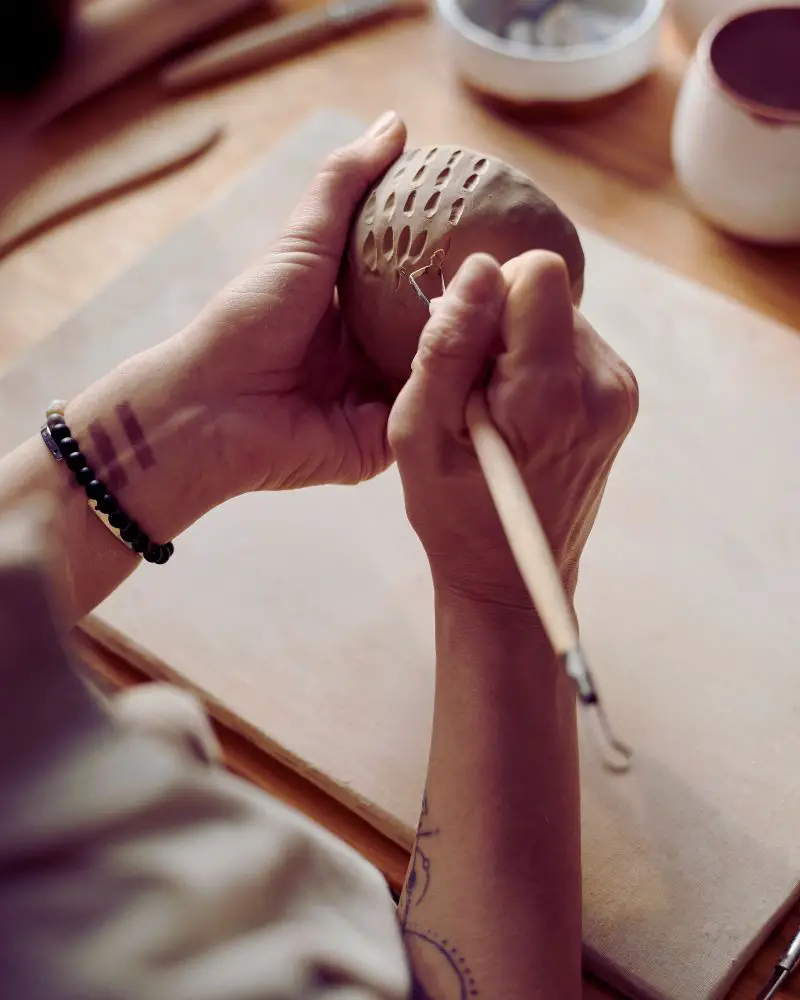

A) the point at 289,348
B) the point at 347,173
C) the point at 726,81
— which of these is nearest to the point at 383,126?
the point at 347,173

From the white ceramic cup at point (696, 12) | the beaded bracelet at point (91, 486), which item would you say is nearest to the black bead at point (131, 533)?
the beaded bracelet at point (91, 486)

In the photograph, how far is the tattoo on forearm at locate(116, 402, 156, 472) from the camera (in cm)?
86

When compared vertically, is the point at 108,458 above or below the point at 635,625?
above

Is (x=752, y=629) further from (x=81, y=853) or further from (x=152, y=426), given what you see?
(x=81, y=853)

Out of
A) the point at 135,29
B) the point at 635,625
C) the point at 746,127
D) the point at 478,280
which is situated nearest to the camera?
the point at 478,280

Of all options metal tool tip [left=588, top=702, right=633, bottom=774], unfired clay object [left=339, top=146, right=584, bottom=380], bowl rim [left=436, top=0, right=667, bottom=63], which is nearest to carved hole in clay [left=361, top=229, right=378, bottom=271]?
unfired clay object [left=339, top=146, right=584, bottom=380]

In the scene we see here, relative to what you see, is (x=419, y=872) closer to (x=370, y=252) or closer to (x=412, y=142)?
(x=370, y=252)

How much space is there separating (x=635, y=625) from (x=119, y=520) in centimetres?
43

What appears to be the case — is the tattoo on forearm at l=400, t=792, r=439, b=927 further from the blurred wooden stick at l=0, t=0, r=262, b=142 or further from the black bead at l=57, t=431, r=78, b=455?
the blurred wooden stick at l=0, t=0, r=262, b=142

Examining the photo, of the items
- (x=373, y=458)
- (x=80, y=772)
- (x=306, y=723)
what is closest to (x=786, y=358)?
(x=373, y=458)

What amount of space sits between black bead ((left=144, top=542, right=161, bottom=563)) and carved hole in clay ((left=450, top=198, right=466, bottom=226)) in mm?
344

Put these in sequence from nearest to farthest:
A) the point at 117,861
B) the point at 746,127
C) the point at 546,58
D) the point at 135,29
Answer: the point at 117,861
the point at 746,127
the point at 546,58
the point at 135,29

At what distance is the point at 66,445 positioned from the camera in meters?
0.84

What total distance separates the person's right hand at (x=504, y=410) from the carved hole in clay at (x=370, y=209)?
0.20 metres
